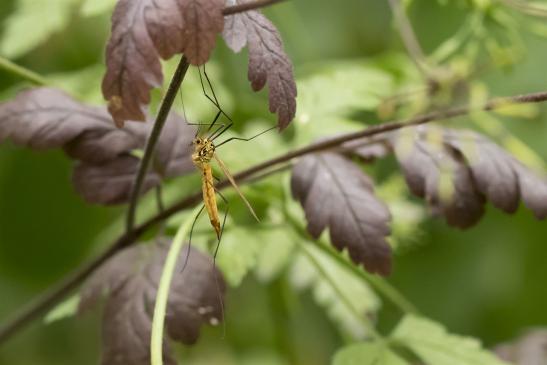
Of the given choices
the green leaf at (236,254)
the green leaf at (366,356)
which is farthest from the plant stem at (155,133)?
the green leaf at (366,356)

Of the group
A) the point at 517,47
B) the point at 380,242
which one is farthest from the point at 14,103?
the point at 517,47

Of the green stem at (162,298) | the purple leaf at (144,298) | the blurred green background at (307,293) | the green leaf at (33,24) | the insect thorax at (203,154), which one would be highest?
the green leaf at (33,24)

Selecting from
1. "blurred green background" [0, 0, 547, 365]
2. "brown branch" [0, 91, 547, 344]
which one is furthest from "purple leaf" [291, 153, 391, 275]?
"blurred green background" [0, 0, 547, 365]

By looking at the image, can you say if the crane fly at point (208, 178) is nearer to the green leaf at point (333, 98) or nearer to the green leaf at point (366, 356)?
the green leaf at point (366, 356)

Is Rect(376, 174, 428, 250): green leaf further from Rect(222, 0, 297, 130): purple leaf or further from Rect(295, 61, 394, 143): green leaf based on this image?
Rect(222, 0, 297, 130): purple leaf

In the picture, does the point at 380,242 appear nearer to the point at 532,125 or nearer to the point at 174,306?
the point at 174,306
